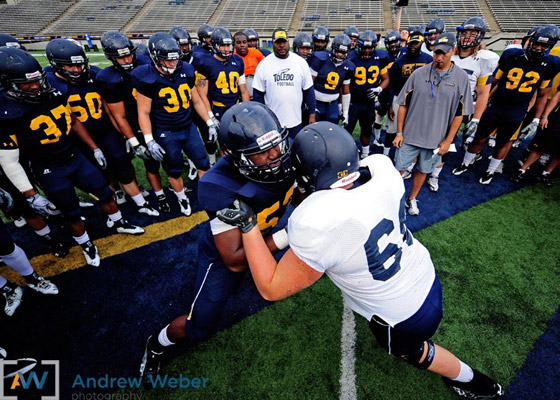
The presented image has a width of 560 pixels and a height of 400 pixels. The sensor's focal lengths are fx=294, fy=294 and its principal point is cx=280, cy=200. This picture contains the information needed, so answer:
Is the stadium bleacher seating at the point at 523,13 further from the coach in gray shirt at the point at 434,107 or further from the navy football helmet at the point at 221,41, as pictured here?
the navy football helmet at the point at 221,41

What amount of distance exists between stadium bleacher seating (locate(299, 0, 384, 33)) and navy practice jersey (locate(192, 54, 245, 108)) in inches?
1254

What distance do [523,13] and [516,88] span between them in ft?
120

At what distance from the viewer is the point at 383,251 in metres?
1.67

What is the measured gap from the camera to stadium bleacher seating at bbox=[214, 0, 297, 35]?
1340 inches

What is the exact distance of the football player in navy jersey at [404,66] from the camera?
16.2ft

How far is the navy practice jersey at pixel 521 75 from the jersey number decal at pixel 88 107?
235 inches

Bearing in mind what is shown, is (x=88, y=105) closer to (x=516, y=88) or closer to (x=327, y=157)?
(x=327, y=157)

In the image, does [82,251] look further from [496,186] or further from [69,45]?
[496,186]

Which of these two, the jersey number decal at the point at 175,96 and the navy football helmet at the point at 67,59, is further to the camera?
the jersey number decal at the point at 175,96

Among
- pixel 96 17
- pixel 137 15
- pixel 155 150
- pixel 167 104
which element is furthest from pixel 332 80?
pixel 96 17

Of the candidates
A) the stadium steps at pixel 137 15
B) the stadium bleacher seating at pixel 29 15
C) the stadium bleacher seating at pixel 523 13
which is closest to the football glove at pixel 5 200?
the stadium bleacher seating at pixel 523 13

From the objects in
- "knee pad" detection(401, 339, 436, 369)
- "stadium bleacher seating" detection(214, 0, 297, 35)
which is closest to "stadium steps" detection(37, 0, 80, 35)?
"stadium bleacher seating" detection(214, 0, 297, 35)

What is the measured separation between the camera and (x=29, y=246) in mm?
3941

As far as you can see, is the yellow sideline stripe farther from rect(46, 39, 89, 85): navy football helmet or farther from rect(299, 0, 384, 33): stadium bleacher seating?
rect(299, 0, 384, 33): stadium bleacher seating
